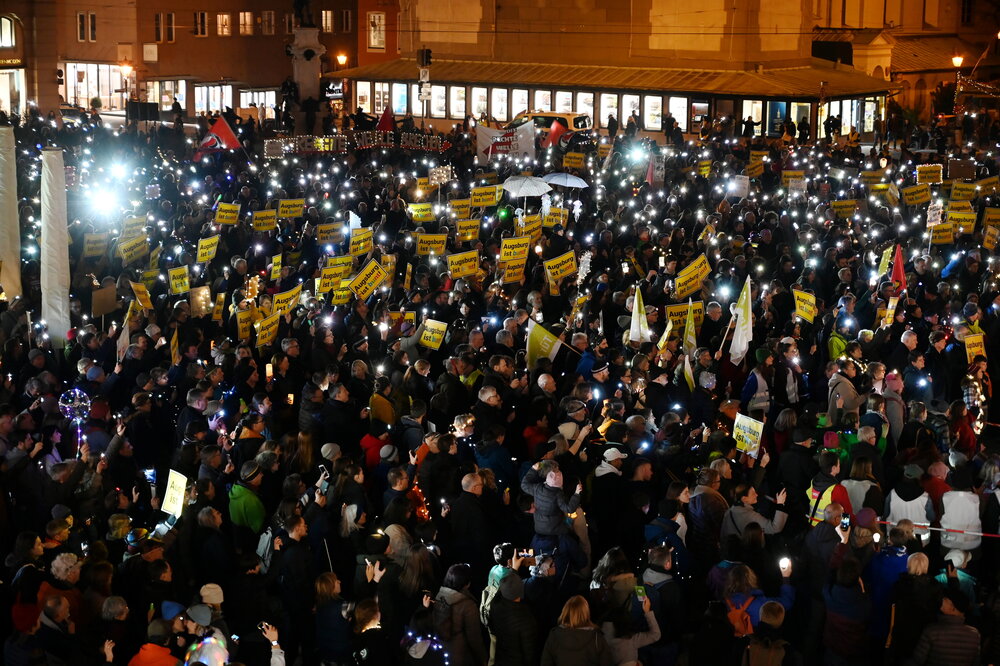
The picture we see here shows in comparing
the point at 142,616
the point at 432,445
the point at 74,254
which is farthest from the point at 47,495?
the point at 74,254

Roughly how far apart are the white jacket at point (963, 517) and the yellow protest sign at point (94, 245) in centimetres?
1208

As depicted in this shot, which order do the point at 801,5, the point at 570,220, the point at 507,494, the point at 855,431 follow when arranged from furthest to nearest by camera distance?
1. the point at 801,5
2. the point at 570,220
3. the point at 855,431
4. the point at 507,494

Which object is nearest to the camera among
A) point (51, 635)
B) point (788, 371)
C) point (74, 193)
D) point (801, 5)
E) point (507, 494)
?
point (51, 635)

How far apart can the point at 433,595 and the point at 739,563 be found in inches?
77.9

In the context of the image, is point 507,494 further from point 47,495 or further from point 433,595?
point 47,495

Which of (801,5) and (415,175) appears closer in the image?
(415,175)

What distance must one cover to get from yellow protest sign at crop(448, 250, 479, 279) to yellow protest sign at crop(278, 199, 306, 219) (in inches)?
174

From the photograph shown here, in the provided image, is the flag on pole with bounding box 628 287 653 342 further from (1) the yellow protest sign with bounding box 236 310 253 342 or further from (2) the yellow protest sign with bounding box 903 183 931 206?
(2) the yellow protest sign with bounding box 903 183 931 206

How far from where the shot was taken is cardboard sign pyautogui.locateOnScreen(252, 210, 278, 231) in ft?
65.5

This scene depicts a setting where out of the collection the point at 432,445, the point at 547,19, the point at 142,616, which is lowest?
the point at 142,616

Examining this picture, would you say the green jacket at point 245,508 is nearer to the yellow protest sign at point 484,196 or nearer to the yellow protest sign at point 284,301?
the yellow protest sign at point 284,301

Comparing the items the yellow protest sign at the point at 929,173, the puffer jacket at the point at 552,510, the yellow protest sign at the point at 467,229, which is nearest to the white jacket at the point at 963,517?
the puffer jacket at the point at 552,510

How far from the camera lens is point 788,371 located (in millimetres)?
13406

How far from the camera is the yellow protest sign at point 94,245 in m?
18.1
